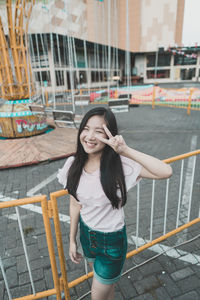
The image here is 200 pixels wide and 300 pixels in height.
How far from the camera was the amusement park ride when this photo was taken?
7379 mm

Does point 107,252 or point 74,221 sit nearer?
point 107,252

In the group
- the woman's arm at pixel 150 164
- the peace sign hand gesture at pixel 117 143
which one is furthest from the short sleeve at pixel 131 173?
the peace sign hand gesture at pixel 117 143

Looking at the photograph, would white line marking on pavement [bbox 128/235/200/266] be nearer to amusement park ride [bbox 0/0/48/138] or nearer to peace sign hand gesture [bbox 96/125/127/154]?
peace sign hand gesture [bbox 96/125/127/154]

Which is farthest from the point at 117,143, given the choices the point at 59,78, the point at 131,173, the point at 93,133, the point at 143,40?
the point at 143,40

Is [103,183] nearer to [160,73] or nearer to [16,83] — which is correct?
[16,83]

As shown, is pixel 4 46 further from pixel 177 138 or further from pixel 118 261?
pixel 118 261

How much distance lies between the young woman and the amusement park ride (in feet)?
22.1

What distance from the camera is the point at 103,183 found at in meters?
1.42

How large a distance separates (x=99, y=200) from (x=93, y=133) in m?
0.50

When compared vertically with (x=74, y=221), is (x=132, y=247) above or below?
below

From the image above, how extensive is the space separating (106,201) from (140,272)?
162cm

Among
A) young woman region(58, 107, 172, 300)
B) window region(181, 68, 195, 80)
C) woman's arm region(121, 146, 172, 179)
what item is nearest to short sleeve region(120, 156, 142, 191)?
young woman region(58, 107, 172, 300)

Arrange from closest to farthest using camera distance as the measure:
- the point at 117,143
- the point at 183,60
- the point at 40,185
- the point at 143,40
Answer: the point at 117,143, the point at 40,185, the point at 143,40, the point at 183,60

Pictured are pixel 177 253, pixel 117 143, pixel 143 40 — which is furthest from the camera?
pixel 143 40
